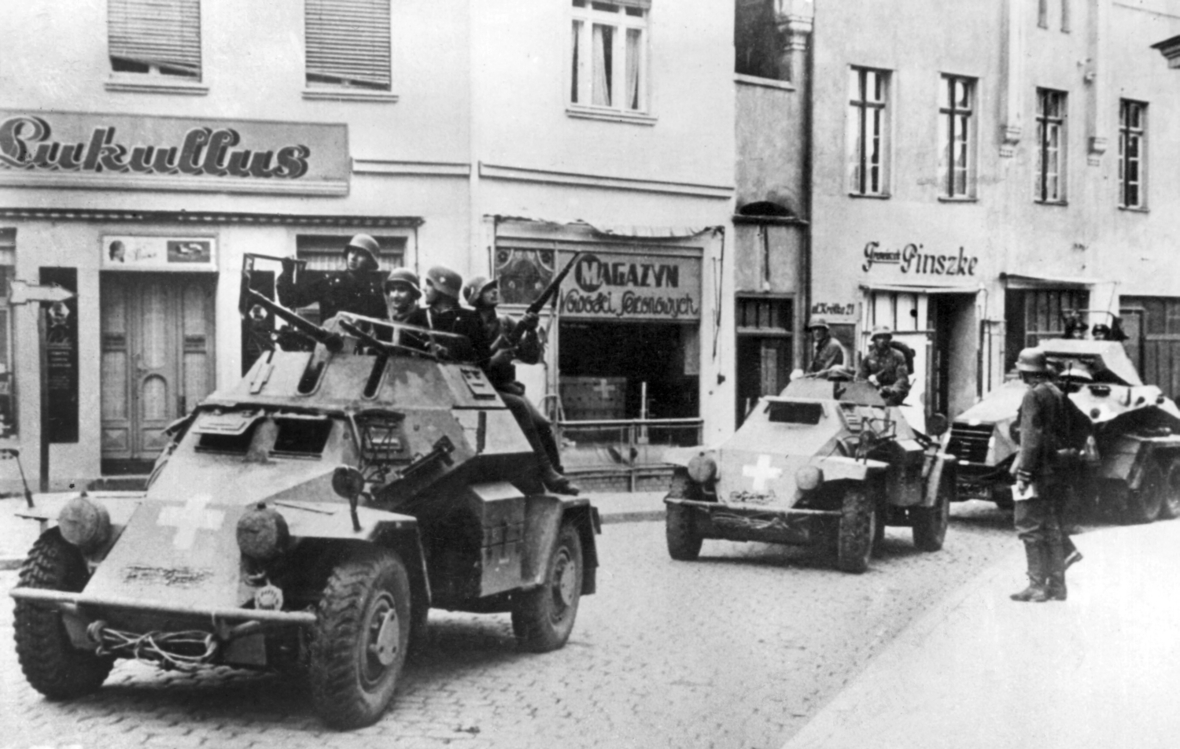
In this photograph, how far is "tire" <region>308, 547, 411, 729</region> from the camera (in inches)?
239

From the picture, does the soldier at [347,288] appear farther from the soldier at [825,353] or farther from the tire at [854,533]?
the soldier at [825,353]

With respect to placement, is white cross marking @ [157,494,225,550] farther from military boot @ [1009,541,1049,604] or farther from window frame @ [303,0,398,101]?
window frame @ [303,0,398,101]

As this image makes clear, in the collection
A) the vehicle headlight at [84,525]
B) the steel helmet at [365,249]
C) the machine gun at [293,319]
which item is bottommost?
the vehicle headlight at [84,525]

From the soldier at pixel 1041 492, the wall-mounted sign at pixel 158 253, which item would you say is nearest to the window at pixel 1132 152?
the soldier at pixel 1041 492

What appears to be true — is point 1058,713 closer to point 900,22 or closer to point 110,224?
point 110,224

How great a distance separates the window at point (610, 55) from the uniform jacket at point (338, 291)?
967 cm

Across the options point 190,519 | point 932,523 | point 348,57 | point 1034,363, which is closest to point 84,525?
point 190,519

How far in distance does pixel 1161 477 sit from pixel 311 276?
36.4 ft

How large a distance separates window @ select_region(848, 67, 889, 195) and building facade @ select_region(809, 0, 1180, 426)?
0.02m

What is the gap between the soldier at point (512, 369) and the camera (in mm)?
8789

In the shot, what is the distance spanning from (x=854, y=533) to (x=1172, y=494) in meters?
6.34

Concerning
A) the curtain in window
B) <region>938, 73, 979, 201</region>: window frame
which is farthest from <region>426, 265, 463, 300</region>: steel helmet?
<region>938, 73, 979, 201</region>: window frame

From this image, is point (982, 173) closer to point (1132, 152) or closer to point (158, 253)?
point (1132, 152)

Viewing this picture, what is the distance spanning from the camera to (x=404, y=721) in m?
6.44
